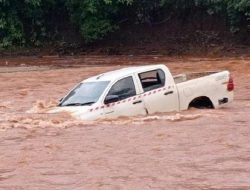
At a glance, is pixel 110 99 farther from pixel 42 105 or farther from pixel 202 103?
pixel 42 105

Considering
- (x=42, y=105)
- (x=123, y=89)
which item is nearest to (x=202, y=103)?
(x=123, y=89)

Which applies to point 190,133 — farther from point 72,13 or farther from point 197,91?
point 72,13

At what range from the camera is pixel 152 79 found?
46.6 ft

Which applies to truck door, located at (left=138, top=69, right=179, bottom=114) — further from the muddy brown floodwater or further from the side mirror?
the side mirror

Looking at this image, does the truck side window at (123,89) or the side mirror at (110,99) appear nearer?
the side mirror at (110,99)

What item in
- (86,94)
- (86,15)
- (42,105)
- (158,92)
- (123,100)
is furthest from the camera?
(86,15)

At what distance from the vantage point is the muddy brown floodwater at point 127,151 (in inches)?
333

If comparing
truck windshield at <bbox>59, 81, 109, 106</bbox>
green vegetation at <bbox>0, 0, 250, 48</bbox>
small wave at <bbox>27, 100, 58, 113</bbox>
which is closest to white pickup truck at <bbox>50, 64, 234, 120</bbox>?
truck windshield at <bbox>59, 81, 109, 106</bbox>

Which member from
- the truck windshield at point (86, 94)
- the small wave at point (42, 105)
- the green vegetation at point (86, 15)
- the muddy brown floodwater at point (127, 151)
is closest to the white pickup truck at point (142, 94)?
the truck windshield at point (86, 94)

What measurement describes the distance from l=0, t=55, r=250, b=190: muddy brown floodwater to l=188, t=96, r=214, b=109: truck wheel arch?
388mm

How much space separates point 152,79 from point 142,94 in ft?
2.18

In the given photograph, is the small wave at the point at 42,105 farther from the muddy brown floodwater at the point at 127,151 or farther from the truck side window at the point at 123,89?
the truck side window at the point at 123,89

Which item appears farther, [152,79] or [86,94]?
[152,79]

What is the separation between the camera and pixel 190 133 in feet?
39.8
